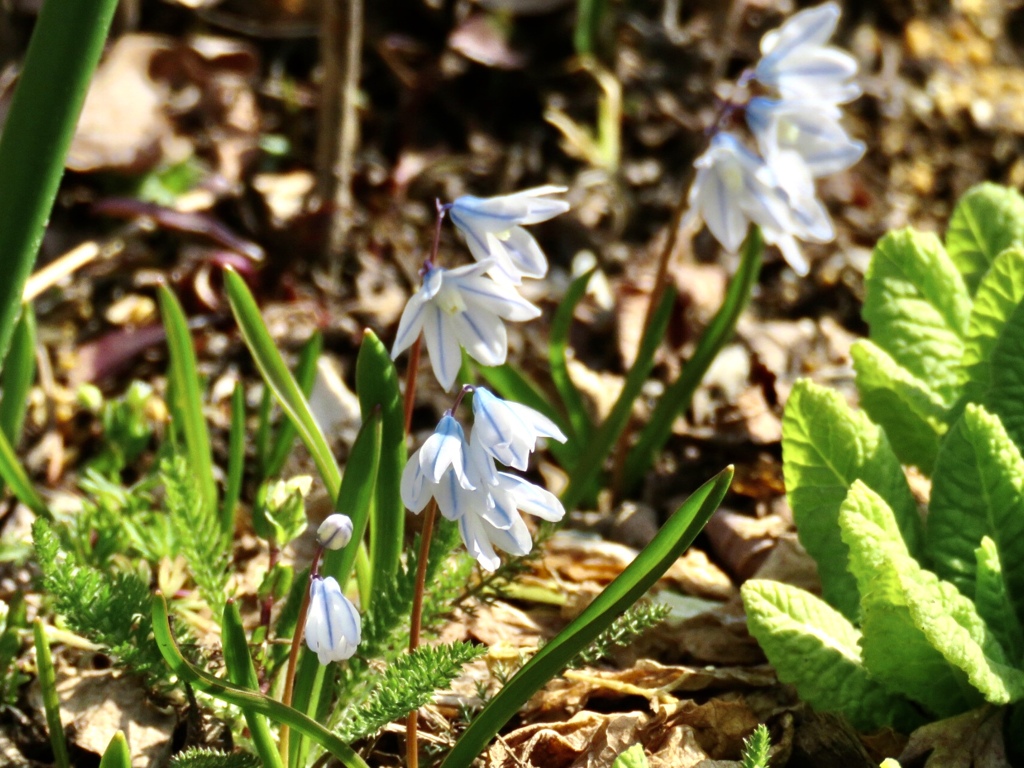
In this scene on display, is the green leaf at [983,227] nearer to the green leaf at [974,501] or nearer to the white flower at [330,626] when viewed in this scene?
the green leaf at [974,501]

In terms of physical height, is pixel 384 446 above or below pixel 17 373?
above

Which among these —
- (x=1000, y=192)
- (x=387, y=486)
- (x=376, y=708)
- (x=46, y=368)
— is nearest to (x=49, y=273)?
(x=46, y=368)

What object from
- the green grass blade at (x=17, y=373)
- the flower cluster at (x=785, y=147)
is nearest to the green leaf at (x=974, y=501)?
the flower cluster at (x=785, y=147)

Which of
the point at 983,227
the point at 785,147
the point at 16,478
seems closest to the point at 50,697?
the point at 16,478

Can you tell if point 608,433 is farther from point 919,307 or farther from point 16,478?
point 16,478

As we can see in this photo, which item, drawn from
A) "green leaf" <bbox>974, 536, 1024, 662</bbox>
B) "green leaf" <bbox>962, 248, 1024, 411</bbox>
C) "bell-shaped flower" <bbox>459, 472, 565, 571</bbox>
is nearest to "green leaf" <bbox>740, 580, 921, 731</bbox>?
"green leaf" <bbox>974, 536, 1024, 662</bbox>

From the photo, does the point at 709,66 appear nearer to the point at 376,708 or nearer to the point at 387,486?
the point at 387,486
